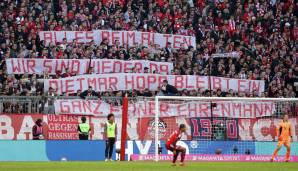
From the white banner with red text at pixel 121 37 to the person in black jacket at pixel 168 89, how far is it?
153 inches

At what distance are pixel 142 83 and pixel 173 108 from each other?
3248mm

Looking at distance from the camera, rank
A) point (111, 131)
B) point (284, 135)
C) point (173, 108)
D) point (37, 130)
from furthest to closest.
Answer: point (173, 108) → point (37, 130) → point (284, 135) → point (111, 131)

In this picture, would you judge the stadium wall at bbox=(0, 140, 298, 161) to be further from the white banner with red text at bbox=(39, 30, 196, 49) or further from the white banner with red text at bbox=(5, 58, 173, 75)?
the white banner with red text at bbox=(39, 30, 196, 49)

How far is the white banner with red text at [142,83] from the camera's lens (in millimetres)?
38750

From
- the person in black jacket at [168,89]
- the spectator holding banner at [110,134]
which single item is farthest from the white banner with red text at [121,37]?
the spectator holding banner at [110,134]

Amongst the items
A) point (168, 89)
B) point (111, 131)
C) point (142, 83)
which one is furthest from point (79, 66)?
point (111, 131)

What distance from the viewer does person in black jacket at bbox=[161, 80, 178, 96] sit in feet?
127

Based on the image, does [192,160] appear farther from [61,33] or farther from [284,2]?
[284,2]

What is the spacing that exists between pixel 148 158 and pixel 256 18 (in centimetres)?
1415

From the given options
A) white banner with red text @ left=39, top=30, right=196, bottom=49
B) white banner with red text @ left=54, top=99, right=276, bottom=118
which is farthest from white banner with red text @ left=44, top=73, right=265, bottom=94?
white banner with red text @ left=39, top=30, right=196, bottom=49

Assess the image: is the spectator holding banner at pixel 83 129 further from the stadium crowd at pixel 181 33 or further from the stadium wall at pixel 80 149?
the stadium crowd at pixel 181 33

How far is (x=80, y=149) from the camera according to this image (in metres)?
35.2

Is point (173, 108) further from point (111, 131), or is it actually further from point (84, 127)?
point (111, 131)

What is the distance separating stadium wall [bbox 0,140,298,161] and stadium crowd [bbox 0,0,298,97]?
2714 millimetres
